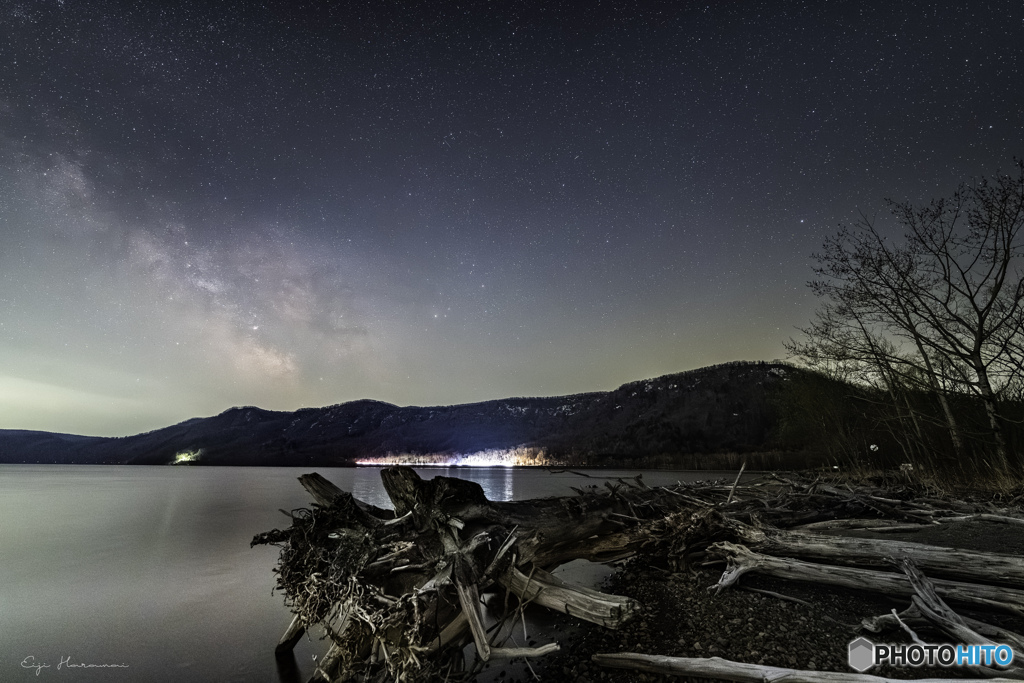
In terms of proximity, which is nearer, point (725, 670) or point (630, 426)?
point (725, 670)

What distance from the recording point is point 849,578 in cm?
618

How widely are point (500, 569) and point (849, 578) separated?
5.03 m

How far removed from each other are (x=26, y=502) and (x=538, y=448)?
385 feet

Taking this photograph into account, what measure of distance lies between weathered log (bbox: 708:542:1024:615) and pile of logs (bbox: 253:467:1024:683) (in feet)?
0.06

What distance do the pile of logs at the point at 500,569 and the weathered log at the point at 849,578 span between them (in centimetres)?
2

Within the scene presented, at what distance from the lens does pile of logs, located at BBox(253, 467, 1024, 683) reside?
430 centimetres

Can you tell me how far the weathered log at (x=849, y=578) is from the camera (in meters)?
5.29

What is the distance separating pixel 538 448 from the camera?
144 meters

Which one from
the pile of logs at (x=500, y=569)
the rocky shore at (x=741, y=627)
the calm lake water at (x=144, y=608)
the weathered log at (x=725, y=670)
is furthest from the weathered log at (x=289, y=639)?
the weathered log at (x=725, y=670)

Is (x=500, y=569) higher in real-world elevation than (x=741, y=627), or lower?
higher

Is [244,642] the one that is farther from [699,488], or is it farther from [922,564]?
[922,564]

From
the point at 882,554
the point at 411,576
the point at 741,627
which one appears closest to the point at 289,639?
the point at 411,576

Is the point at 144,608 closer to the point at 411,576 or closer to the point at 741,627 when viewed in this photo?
the point at 411,576

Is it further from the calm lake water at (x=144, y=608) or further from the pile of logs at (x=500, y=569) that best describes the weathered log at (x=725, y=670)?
the calm lake water at (x=144, y=608)
